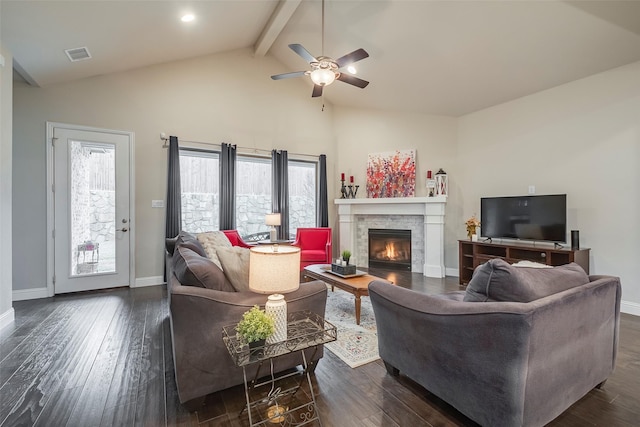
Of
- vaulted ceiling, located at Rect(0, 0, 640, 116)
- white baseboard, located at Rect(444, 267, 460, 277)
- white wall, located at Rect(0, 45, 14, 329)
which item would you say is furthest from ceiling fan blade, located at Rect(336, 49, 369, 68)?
white baseboard, located at Rect(444, 267, 460, 277)

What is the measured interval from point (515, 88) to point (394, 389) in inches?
180

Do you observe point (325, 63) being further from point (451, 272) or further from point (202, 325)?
point (451, 272)

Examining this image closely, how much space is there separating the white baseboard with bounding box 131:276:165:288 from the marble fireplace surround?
3.56m

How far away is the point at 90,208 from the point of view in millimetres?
4379

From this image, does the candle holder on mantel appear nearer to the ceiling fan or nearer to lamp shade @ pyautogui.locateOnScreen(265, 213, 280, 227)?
lamp shade @ pyautogui.locateOnScreen(265, 213, 280, 227)

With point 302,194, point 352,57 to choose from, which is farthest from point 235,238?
point 352,57

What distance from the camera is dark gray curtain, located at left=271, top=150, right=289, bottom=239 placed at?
5.86 metres

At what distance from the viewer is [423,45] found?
4.12 metres

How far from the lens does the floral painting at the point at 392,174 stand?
5.75m

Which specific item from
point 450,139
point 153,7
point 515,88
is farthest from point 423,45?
point 153,7

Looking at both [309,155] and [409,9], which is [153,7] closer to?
[409,9]

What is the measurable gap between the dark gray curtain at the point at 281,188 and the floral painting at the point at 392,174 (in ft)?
5.91

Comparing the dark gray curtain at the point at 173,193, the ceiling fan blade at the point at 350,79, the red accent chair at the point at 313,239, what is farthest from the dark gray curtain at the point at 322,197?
the dark gray curtain at the point at 173,193

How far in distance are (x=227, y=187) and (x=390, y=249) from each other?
3498 millimetres
